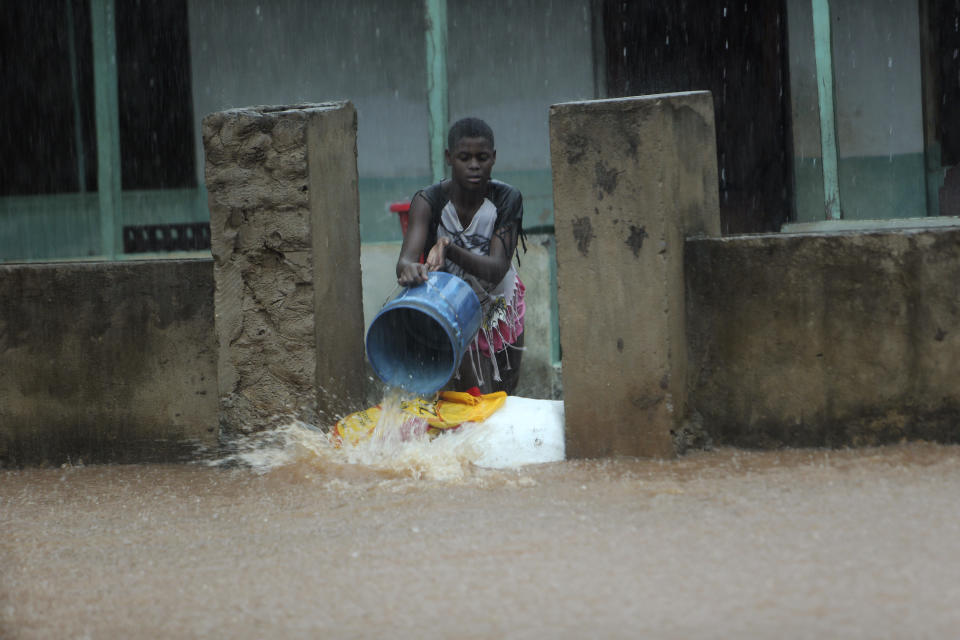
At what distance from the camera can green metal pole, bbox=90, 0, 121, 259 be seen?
7.93 metres

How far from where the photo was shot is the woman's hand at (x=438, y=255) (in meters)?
4.69

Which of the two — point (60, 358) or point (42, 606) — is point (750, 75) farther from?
point (42, 606)

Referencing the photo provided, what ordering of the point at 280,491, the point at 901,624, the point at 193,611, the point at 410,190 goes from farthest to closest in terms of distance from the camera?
the point at 410,190 < the point at 280,491 < the point at 193,611 < the point at 901,624

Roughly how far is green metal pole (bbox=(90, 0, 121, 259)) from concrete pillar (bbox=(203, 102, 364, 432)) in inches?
143

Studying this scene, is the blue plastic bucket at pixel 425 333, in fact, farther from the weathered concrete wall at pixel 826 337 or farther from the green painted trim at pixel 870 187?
the green painted trim at pixel 870 187

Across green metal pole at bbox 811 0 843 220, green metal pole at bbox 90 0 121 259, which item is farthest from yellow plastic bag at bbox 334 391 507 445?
green metal pole at bbox 90 0 121 259

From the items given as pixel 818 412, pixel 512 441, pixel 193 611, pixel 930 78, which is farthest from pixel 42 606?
pixel 930 78

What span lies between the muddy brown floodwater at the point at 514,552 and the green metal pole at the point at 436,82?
3.32 meters

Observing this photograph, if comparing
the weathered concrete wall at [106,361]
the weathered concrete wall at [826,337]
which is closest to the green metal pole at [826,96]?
the weathered concrete wall at [826,337]

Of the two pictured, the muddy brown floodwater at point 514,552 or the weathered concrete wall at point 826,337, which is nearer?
the muddy brown floodwater at point 514,552

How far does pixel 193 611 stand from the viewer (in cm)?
282

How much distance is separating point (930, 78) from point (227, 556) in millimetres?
6660

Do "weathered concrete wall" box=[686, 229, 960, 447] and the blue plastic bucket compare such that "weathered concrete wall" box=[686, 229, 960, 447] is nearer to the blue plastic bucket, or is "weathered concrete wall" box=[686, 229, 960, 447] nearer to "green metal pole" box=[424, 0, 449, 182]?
the blue plastic bucket

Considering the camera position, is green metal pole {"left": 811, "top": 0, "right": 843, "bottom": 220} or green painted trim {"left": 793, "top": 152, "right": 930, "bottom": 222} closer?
green metal pole {"left": 811, "top": 0, "right": 843, "bottom": 220}
